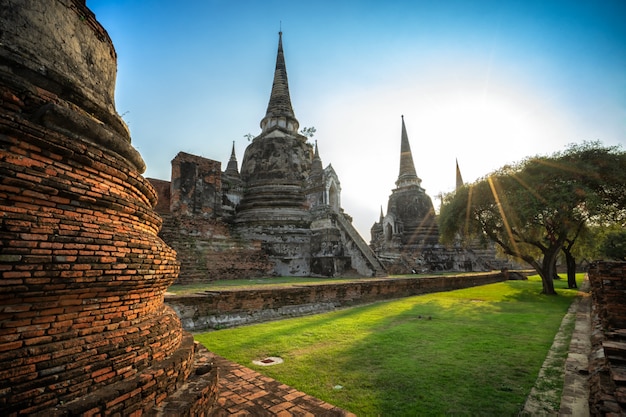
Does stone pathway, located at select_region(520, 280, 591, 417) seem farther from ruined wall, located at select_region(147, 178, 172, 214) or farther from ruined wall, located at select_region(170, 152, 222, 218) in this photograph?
ruined wall, located at select_region(147, 178, 172, 214)

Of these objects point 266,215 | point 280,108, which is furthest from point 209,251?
point 280,108

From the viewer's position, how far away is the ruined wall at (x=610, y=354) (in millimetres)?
2531

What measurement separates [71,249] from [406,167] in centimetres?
3505

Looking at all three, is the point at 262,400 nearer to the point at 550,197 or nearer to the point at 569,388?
the point at 569,388

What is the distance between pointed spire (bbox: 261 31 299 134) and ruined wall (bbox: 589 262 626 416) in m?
19.7

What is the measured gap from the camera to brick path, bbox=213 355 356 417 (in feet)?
9.40

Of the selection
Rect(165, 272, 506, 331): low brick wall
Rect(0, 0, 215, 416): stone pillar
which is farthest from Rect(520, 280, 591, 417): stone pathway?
Rect(165, 272, 506, 331): low brick wall

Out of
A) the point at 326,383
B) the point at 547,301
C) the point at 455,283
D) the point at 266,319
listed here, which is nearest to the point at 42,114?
the point at 326,383

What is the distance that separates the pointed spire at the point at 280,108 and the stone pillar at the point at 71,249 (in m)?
19.8

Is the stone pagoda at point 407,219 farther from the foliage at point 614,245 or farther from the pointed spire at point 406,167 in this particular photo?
the foliage at point 614,245

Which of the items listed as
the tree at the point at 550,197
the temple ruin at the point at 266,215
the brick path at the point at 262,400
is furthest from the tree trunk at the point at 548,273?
the brick path at the point at 262,400

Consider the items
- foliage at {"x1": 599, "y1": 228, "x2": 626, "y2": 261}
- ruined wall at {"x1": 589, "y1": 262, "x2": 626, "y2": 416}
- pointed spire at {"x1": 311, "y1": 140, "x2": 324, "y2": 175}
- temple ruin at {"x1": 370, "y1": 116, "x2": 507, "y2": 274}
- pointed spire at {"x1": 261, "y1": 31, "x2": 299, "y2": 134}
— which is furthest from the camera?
foliage at {"x1": 599, "y1": 228, "x2": 626, "y2": 261}

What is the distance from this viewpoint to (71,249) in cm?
225

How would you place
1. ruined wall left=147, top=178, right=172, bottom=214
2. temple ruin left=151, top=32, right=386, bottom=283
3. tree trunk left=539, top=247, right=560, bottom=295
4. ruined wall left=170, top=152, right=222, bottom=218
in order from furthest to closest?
1. ruined wall left=147, top=178, right=172, bottom=214
2. ruined wall left=170, top=152, right=222, bottom=218
3. tree trunk left=539, top=247, right=560, bottom=295
4. temple ruin left=151, top=32, right=386, bottom=283
